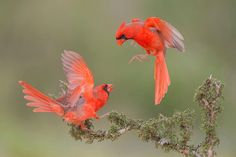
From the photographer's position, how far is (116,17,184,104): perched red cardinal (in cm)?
91

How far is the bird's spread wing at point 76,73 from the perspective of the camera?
2.87ft

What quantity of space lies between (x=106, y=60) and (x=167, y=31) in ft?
4.77

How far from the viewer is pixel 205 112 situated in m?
0.92

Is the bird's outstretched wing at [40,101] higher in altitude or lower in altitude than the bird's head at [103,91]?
lower

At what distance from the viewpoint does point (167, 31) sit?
3.06 ft

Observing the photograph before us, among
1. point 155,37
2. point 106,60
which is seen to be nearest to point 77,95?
point 155,37

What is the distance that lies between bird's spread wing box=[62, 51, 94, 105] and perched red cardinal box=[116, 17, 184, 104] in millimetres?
59

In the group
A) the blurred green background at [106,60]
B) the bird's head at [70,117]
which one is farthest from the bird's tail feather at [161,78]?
the blurred green background at [106,60]

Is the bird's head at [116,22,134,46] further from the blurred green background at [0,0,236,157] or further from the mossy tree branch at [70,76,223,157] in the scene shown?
the blurred green background at [0,0,236,157]

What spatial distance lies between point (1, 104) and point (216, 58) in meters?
0.71

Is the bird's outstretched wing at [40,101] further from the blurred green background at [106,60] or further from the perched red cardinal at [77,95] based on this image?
the blurred green background at [106,60]

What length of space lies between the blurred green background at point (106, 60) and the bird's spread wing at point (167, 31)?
107 centimetres

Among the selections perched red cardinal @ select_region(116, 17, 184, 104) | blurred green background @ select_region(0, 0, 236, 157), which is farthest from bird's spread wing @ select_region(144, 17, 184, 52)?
blurred green background @ select_region(0, 0, 236, 157)

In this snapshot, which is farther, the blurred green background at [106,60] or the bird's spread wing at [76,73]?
the blurred green background at [106,60]
